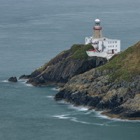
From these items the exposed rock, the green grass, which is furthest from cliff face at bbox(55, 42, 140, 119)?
the exposed rock

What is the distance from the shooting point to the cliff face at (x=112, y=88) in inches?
5295

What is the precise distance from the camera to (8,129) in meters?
131

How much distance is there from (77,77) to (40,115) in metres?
10.9

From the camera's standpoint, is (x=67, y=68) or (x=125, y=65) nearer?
(x=125, y=65)

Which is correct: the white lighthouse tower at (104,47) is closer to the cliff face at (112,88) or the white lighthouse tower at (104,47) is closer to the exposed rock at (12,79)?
the cliff face at (112,88)

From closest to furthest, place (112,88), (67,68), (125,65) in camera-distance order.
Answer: (112,88) → (125,65) → (67,68)

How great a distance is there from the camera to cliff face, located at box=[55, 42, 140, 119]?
441ft

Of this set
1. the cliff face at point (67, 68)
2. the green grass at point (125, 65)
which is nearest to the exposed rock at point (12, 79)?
the cliff face at point (67, 68)

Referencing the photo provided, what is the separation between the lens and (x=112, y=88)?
138750 mm

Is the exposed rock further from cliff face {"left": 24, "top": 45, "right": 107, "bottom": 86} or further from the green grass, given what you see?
the green grass

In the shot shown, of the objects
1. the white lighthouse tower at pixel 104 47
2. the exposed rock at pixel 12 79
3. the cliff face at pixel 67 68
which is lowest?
the exposed rock at pixel 12 79

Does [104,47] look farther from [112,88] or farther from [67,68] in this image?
[112,88]

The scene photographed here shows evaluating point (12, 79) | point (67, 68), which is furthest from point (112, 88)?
point (12, 79)

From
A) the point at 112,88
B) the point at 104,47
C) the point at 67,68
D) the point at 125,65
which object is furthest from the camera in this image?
the point at 104,47
